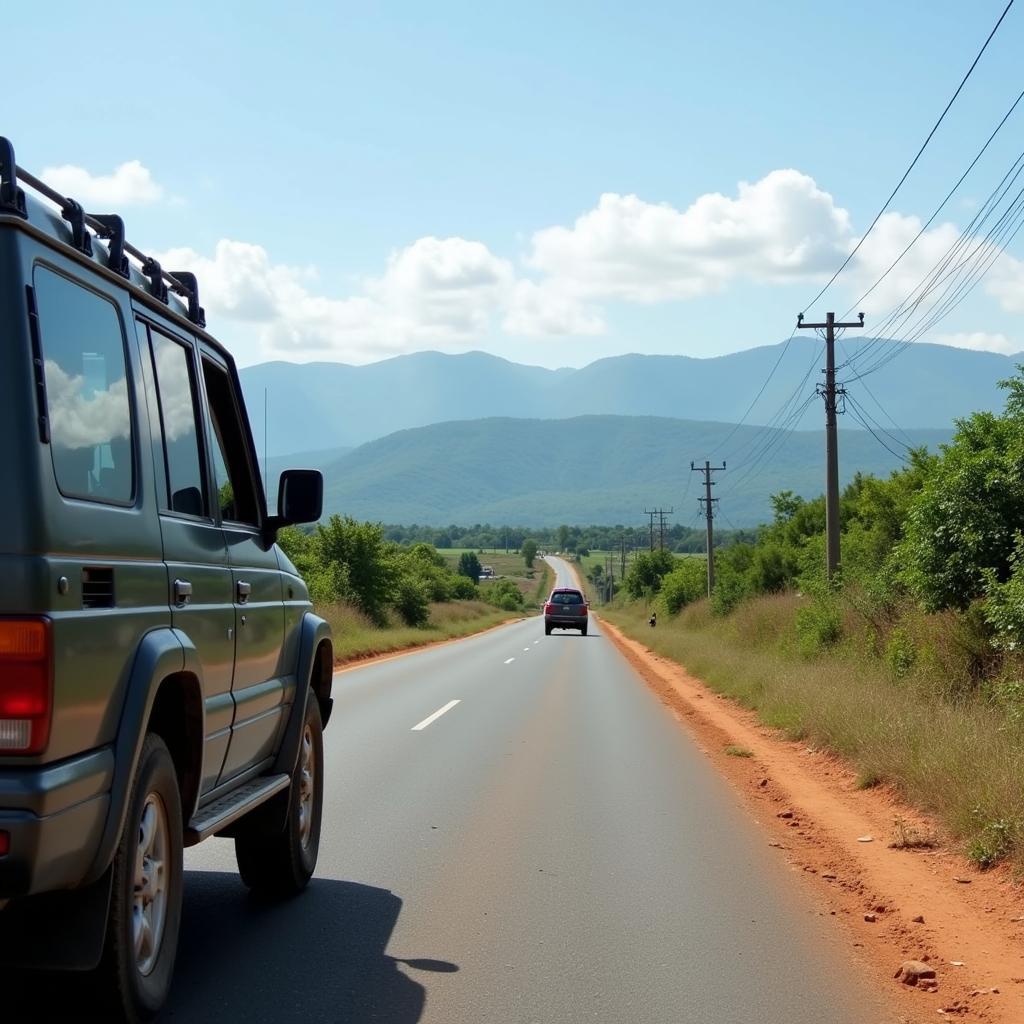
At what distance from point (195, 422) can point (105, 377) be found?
124cm

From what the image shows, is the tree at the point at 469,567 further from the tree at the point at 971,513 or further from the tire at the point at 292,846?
A: the tire at the point at 292,846

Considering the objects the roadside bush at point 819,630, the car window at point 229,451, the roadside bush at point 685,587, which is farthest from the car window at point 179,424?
the roadside bush at point 685,587

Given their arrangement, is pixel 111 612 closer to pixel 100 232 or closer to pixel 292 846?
pixel 100 232

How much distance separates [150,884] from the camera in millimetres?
4598

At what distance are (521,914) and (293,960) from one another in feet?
4.40

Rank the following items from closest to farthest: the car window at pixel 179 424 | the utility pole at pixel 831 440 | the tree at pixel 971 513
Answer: the car window at pixel 179 424
the tree at pixel 971 513
the utility pole at pixel 831 440

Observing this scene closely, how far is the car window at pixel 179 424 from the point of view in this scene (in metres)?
5.16

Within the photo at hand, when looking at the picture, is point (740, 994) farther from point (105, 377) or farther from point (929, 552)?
point (929, 552)

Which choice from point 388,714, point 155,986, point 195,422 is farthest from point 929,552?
point 155,986

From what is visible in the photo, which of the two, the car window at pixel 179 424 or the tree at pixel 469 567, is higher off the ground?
the car window at pixel 179 424

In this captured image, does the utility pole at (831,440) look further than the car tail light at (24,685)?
Yes

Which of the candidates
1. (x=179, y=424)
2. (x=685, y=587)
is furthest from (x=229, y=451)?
(x=685, y=587)

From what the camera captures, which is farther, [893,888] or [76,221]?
[893,888]

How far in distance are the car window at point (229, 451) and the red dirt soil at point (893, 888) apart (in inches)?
140
